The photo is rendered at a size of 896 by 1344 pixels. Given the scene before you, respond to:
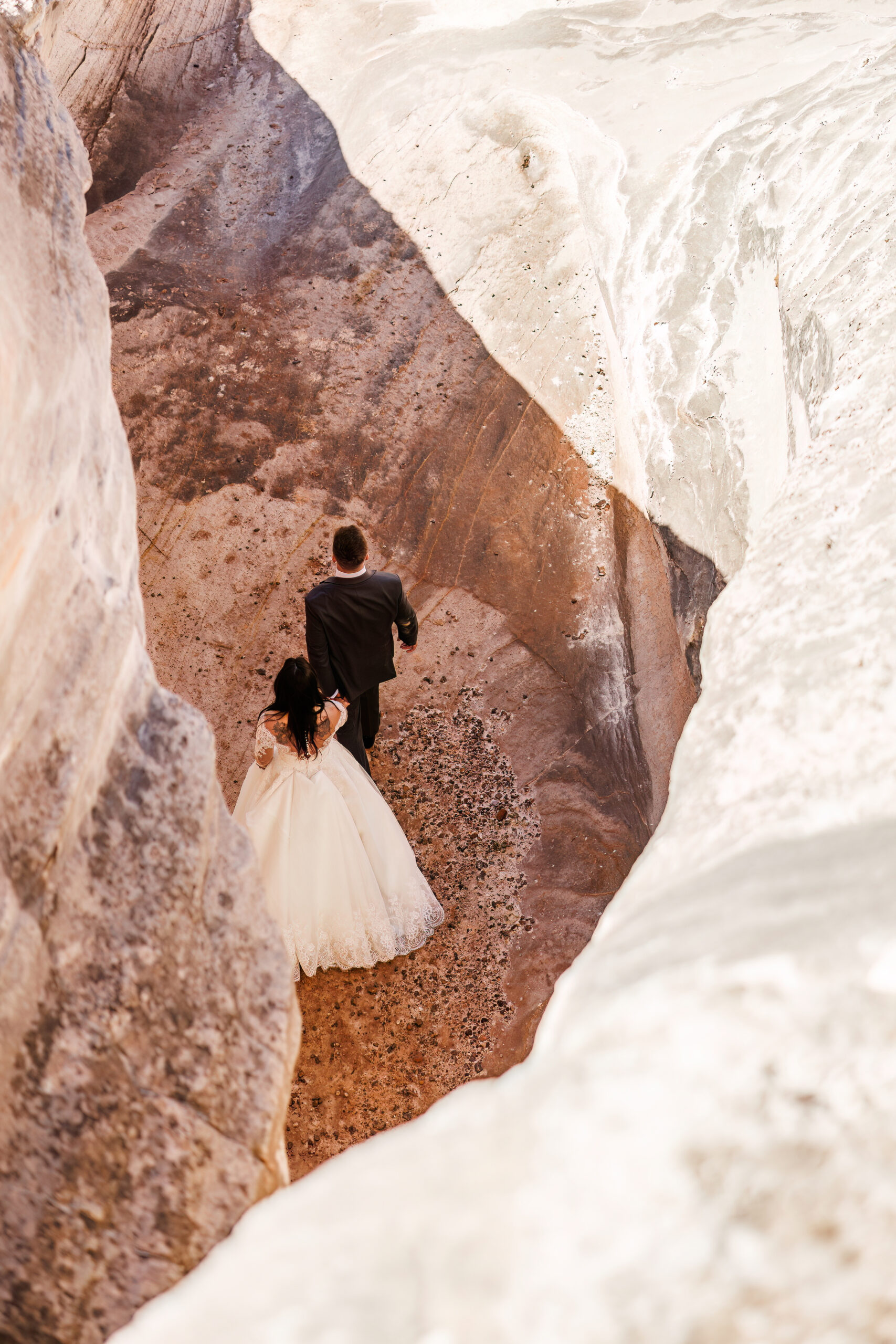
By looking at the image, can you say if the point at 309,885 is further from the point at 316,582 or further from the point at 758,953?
the point at 758,953

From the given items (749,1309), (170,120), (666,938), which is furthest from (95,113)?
(749,1309)

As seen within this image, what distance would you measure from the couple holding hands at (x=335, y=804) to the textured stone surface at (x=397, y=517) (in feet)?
1.24

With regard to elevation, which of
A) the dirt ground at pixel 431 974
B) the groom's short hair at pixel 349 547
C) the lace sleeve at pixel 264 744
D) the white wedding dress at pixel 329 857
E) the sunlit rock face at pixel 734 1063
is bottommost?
the dirt ground at pixel 431 974

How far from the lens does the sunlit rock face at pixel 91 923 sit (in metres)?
1.55

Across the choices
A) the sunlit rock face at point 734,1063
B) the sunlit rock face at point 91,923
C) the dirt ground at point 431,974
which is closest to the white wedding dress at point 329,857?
the dirt ground at point 431,974

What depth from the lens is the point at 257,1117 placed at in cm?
175

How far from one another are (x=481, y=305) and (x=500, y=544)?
137 centimetres

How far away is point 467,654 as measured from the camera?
4.37 m

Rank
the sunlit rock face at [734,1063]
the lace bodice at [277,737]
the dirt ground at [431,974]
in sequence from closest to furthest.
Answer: the sunlit rock face at [734,1063]
the lace bodice at [277,737]
the dirt ground at [431,974]

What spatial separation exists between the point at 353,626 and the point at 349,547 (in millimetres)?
339

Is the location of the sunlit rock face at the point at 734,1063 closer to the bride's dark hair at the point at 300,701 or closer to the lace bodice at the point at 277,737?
the bride's dark hair at the point at 300,701

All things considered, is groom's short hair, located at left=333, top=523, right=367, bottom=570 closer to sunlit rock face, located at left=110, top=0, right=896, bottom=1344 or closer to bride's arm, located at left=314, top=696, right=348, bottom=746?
bride's arm, located at left=314, top=696, right=348, bottom=746

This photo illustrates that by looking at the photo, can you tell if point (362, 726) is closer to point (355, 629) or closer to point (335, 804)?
point (355, 629)

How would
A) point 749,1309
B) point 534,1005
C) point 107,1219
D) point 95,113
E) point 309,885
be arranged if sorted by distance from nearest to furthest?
1. point 749,1309
2. point 107,1219
3. point 309,885
4. point 534,1005
5. point 95,113
